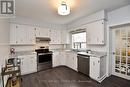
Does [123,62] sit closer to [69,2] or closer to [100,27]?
[100,27]

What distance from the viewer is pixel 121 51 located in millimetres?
3314

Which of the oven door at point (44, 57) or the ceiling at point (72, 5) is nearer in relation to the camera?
the ceiling at point (72, 5)

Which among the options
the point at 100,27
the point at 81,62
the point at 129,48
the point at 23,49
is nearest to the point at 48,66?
the point at 23,49

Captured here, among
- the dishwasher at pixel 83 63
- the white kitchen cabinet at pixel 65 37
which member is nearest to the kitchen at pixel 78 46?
the dishwasher at pixel 83 63

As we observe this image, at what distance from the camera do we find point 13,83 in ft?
7.04

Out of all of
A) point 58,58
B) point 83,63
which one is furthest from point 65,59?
point 83,63

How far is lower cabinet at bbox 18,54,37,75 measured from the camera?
12.1ft

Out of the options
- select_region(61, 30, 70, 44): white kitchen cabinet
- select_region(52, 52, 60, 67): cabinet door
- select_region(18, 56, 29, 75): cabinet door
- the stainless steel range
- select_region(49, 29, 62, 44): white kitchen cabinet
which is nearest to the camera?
select_region(18, 56, 29, 75): cabinet door

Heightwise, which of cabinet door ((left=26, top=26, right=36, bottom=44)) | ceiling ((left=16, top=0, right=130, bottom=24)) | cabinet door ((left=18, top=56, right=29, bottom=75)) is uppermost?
ceiling ((left=16, top=0, right=130, bottom=24))

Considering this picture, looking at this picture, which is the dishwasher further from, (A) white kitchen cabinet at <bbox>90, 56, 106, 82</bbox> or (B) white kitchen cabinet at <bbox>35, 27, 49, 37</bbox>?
(B) white kitchen cabinet at <bbox>35, 27, 49, 37</bbox>

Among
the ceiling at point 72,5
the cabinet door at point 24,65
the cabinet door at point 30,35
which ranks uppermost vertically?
the ceiling at point 72,5

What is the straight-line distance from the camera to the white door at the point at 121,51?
3.15 meters

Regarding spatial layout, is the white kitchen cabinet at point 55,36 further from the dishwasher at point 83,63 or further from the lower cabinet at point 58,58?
the dishwasher at point 83,63

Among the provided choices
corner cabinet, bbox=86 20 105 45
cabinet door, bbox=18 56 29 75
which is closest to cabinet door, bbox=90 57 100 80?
corner cabinet, bbox=86 20 105 45
